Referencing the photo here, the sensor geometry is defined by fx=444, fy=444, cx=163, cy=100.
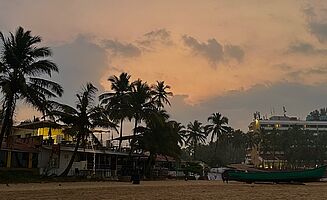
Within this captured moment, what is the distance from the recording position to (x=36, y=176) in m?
38.2

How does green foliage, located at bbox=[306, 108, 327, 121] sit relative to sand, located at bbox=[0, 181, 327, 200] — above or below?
above

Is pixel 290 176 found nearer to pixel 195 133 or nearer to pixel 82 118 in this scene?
pixel 82 118

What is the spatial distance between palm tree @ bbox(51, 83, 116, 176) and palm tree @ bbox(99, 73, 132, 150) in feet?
19.4

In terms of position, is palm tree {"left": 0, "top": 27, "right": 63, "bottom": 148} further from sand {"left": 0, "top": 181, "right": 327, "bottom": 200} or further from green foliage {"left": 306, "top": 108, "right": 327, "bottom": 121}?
green foliage {"left": 306, "top": 108, "right": 327, "bottom": 121}

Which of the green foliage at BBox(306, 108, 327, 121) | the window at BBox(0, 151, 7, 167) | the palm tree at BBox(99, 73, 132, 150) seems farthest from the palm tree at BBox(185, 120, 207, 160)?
the green foliage at BBox(306, 108, 327, 121)

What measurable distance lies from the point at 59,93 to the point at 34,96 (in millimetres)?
2497

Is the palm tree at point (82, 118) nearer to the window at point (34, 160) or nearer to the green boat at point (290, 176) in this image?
the window at point (34, 160)

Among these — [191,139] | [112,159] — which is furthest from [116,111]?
[191,139]

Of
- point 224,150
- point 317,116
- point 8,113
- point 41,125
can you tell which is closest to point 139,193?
point 8,113

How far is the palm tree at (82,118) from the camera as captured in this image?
4081cm

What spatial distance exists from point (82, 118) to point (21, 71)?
8722 mm

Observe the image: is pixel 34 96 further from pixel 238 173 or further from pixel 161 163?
pixel 161 163

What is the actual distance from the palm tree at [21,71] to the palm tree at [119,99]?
13.5 m

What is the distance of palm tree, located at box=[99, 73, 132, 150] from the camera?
1912 inches
